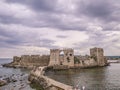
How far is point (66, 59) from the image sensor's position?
293 feet

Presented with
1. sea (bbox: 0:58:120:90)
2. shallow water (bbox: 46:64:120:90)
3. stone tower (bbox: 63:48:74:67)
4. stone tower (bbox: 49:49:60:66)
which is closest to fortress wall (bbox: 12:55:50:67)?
stone tower (bbox: 49:49:60:66)

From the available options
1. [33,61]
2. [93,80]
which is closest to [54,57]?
[33,61]

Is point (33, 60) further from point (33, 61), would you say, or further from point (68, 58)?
point (68, 58)

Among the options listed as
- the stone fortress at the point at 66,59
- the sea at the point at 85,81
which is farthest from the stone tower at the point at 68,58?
the sea at the point at 85,81

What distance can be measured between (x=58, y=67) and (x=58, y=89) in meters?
50.6

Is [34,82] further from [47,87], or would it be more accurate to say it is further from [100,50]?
[100,50]

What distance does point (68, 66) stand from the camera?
290 feet

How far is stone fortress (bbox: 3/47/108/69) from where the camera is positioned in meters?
89.4

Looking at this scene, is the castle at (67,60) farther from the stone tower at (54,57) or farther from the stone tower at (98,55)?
the stone tower at (98,55)

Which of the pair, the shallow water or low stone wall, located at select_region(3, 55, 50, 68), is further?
low stone wall, located at select_region(3, 55, 50, 68)

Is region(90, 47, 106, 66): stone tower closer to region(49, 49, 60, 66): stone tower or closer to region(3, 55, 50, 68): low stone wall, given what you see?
region(49, 49, 60, 66): stone tower

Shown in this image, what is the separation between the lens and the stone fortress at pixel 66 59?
8938 cm

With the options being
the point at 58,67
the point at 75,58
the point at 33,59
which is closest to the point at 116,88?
the point at 58,67

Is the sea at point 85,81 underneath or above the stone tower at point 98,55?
underneath
